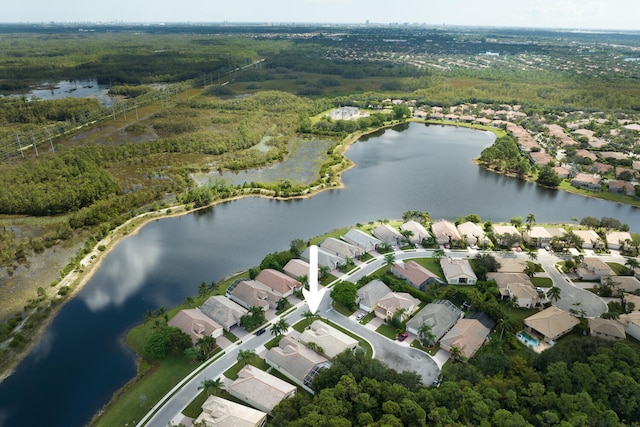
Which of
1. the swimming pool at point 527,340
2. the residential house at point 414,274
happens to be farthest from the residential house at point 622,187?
the swimming pool at point 527,340

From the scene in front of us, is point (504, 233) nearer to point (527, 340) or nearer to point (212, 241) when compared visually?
point (527, 340)

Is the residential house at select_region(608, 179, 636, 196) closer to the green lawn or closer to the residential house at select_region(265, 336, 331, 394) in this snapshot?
the green lawn

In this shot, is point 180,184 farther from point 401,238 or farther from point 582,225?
point 582,225

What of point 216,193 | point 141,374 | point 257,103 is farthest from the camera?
point 257,103

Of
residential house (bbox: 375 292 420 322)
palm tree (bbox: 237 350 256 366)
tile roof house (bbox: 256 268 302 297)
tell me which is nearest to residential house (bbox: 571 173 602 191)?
residential house (bbox: 375 292 420 322)

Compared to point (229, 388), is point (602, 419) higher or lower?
higher

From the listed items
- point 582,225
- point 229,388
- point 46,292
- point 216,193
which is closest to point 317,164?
point 216,193
